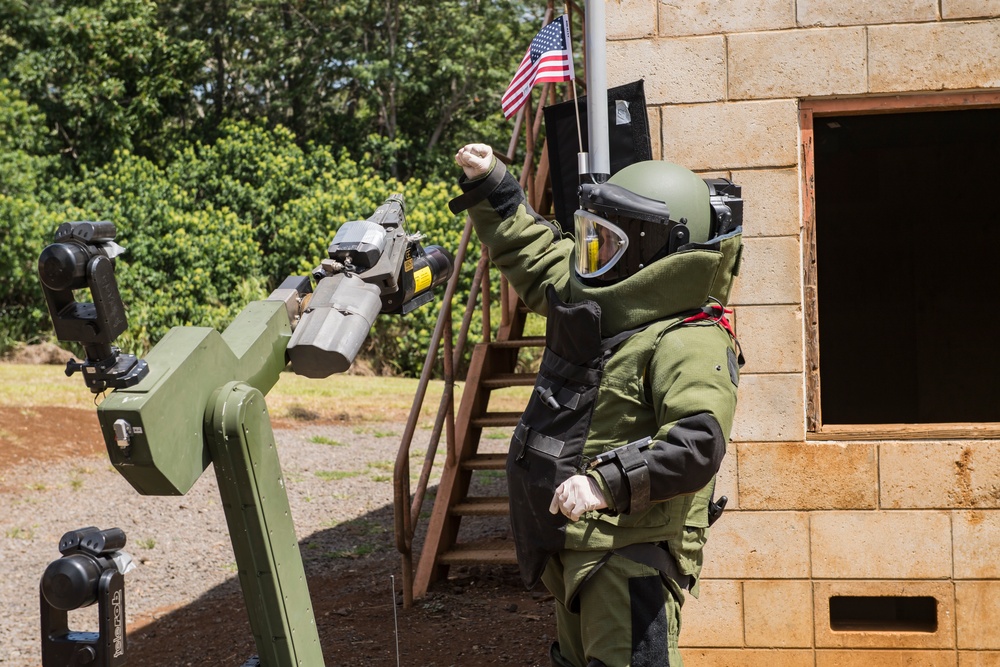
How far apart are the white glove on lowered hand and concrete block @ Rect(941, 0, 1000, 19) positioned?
2606mm

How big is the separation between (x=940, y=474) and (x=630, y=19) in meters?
2.18

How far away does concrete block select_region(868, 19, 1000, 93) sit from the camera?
3.94 meters

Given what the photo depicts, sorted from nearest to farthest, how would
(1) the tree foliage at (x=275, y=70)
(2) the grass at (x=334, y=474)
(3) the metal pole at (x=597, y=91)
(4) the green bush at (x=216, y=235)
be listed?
(3) the metal pole at (x=597, y=91) < (2) the grass at (x=334, y=474) < (4) the green bush at (x=216, y=235) < (1) the tree foliage at (x=275, y=70)

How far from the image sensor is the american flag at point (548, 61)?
5.04m

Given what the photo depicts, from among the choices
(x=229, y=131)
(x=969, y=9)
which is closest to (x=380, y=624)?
(x=969, y=9)

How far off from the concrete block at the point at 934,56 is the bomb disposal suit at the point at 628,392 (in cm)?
145

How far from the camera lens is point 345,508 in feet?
29.8

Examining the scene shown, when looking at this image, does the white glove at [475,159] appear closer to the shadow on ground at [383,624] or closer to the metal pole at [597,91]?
the metal pole at [597,91]

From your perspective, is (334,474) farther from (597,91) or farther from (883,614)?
(597,91)

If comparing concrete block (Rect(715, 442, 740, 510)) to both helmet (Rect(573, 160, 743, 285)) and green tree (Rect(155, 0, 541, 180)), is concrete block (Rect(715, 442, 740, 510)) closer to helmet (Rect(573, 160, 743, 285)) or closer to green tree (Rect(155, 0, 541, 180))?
helmet (Rect(573, 160, 743, 285))

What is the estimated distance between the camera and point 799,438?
4020 millimetres

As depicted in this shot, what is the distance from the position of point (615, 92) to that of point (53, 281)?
274 cm

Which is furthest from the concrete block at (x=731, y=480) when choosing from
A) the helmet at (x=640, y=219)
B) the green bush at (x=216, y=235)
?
the green bush at (x=216, y=235)

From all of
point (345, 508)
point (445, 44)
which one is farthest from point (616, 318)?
point (445, 44)
